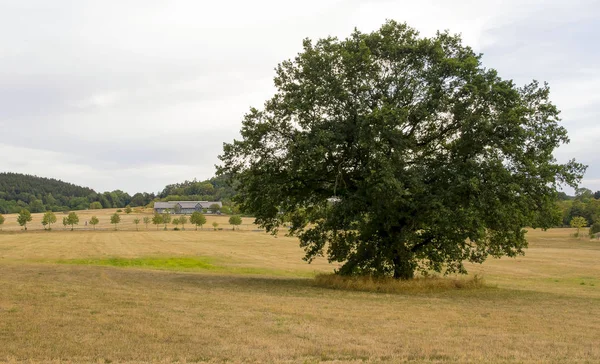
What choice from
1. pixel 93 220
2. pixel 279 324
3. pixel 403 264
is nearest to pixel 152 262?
pixel 403 264

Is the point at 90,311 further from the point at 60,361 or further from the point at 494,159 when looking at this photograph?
the point at 494,159

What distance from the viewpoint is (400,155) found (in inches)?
987

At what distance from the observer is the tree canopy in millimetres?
24172

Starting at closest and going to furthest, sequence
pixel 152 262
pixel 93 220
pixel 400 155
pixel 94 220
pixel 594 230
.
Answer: pixel 400 155, pixel 152 262, pixel 594 230, pixel 93 220, pixel 94 220

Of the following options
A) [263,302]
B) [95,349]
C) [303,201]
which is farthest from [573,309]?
[95,349]

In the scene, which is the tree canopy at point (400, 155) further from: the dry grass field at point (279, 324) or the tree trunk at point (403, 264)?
the dry grass field at point (279, 324)

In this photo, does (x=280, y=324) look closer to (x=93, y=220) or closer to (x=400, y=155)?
(x=400, y=155)

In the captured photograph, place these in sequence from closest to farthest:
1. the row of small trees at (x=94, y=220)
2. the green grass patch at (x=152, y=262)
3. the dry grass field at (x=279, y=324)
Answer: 1. the dry grass field at (x=279, y=324)
2. the green grass patch at (x=152, y=262)
3. the row of small trees at (x=94, y=220)

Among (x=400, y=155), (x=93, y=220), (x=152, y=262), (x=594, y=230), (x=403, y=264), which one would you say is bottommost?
(x=152, y=262)

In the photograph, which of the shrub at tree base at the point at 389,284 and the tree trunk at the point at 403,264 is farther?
the tree trunk at the point at 403,264

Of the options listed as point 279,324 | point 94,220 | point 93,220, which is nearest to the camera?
point 279,324

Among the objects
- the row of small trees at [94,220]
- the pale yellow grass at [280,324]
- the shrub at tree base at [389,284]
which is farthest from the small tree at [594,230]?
the pale yellow grass at [280,324]

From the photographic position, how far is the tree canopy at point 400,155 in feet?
79.3

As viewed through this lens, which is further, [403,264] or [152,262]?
[152,262]
